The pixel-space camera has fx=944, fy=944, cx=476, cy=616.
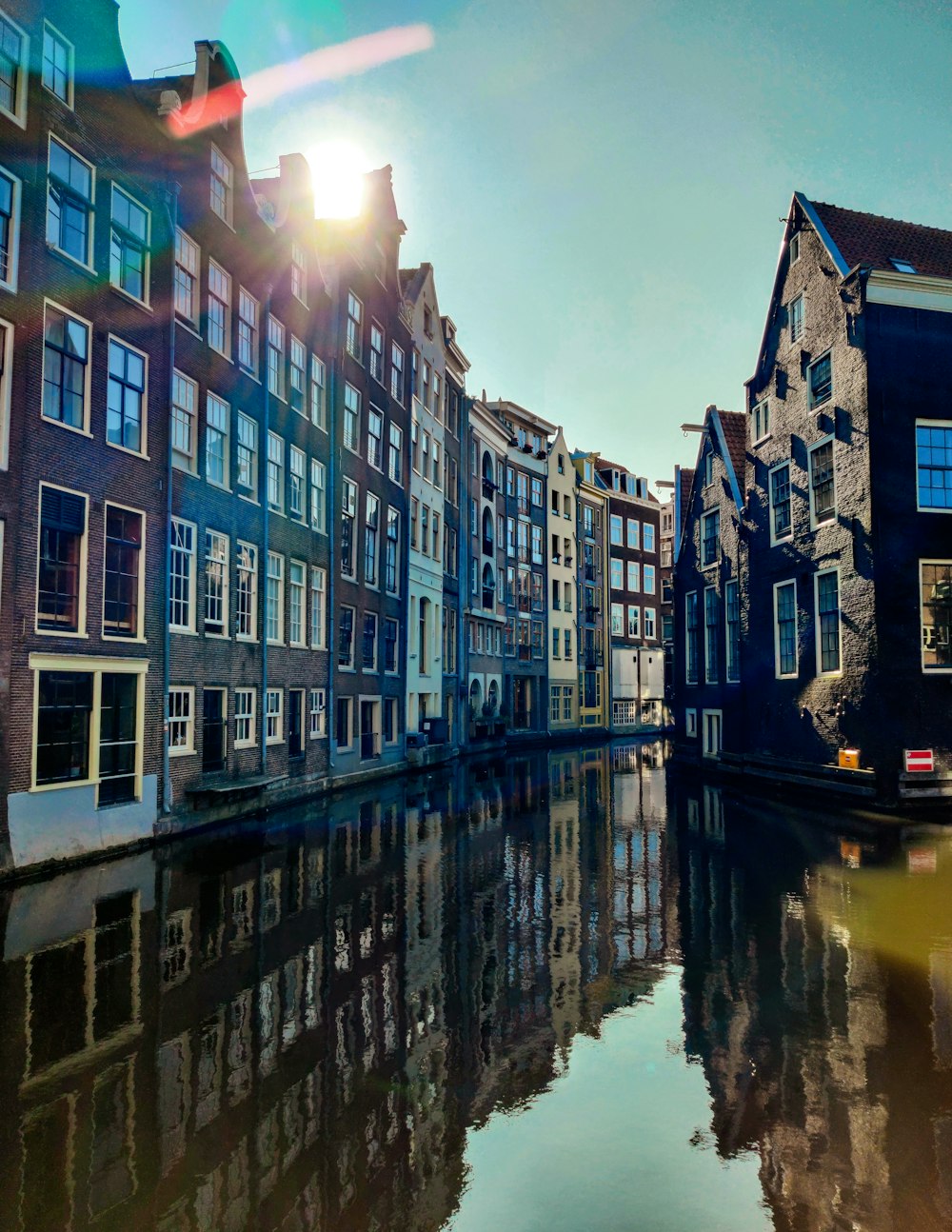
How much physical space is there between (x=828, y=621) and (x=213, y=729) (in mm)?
18066

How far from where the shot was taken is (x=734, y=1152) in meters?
5.71

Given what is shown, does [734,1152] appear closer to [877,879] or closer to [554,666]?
[877,879]

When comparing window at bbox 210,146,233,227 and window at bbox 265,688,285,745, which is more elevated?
window at bbox 210,146,233,227

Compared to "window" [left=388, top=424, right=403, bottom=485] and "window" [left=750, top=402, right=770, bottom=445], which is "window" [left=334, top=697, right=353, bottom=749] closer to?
"window" [left=388, top=424, right=403, bottom=485]

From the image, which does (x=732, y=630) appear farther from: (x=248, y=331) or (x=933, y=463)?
(x=248, y=331)

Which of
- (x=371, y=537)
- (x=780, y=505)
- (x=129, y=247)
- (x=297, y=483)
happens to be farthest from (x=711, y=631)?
(x=129, y=247)

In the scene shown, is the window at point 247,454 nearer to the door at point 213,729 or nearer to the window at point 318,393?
the window at point 318,393

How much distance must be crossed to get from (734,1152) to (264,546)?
852 inches

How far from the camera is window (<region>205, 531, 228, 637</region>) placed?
2238cm

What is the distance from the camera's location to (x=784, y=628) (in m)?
31.4

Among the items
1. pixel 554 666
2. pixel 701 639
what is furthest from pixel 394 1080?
pixel 554 666

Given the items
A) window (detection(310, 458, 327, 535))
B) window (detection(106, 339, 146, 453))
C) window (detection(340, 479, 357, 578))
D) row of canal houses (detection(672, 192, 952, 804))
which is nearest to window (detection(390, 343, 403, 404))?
window (detection(340, 479, 357, 578))

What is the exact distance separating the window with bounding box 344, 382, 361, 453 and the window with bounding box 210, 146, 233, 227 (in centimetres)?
888

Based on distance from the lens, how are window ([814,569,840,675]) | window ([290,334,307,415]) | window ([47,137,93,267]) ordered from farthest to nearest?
window ([290,334,307,415]) < window ([814,569,840,675]) < window ([47,137,93,267])
